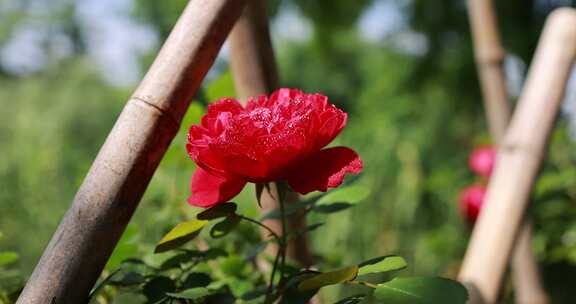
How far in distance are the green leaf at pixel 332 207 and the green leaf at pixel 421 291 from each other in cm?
10

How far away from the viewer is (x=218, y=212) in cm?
30

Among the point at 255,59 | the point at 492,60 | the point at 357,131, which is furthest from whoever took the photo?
the point at 357,131

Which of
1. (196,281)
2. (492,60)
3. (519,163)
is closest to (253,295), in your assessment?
(196,281)

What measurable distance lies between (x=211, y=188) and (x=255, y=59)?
0.21 m

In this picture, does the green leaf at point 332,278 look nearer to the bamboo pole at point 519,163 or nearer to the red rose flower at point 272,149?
A: the red rose flower at point 272,149

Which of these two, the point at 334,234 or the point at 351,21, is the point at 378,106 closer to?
the point at 351,21

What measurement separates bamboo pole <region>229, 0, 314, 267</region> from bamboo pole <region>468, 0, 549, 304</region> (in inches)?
21.2

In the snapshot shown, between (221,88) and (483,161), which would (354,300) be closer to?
(221,88)

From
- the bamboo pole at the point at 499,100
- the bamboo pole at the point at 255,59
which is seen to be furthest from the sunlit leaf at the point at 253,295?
the bamboo pole at the point at 499,100

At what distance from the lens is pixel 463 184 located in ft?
5.38

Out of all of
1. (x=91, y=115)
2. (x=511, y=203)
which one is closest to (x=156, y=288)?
(x=511, y=203)

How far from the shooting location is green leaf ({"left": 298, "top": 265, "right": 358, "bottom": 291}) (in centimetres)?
27

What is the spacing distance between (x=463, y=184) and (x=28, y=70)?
10.3 meters

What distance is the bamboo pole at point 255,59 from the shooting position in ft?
1.63
